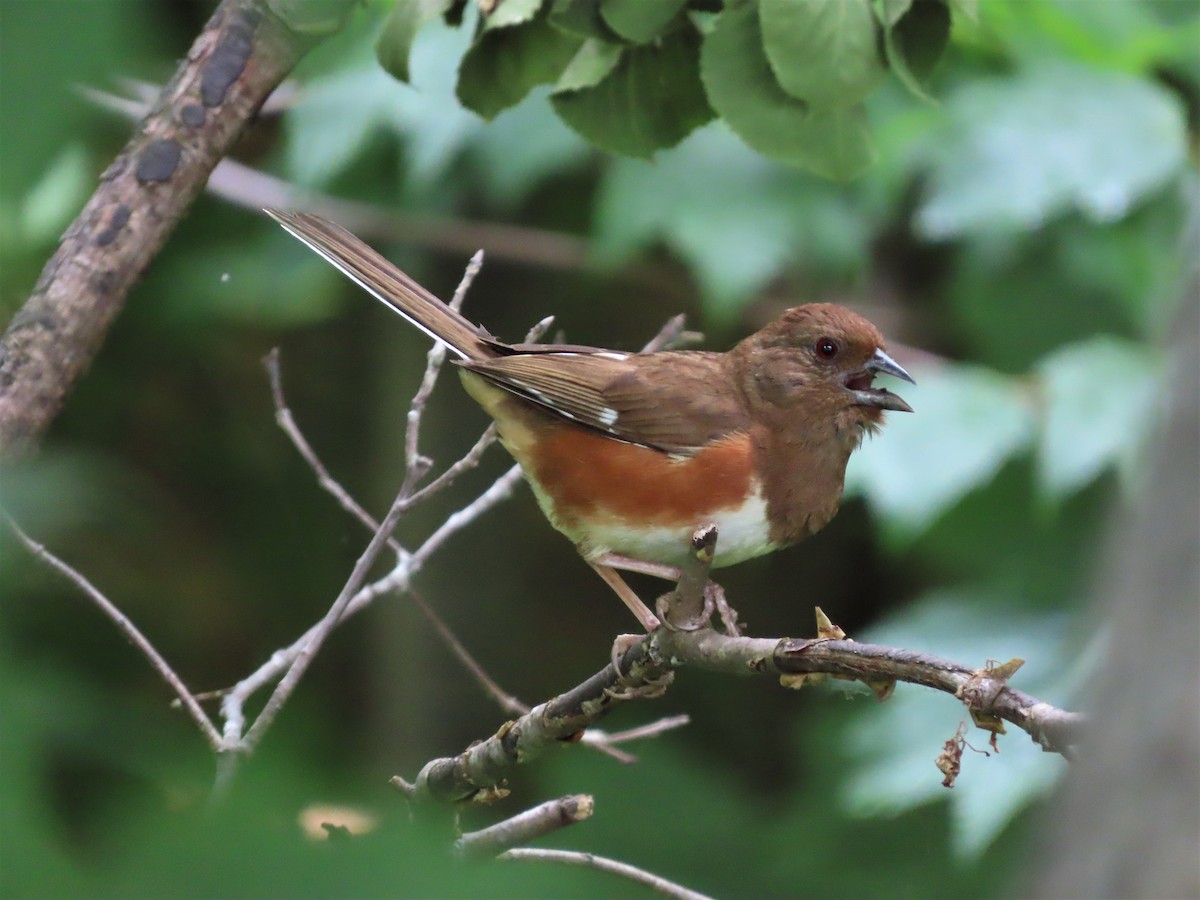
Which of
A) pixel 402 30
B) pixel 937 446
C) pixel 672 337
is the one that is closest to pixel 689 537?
pixel 672 337

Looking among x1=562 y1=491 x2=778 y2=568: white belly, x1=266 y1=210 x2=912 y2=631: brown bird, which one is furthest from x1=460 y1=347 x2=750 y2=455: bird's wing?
x1=562 y1=491 x2=778 y2=568: white belly

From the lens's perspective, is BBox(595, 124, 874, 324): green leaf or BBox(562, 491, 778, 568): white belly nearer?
BBox(562, 491, 778, 568): white belly

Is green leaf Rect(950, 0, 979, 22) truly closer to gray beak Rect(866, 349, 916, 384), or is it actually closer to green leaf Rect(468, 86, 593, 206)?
gray beak Rect(866, 349, 916, 384)

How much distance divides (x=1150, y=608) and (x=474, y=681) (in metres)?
4.15

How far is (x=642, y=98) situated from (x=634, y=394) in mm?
696

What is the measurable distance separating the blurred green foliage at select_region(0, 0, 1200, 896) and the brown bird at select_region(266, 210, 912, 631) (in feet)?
1.55

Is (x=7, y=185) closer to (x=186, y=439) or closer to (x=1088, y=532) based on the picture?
(x=1088, y=532)

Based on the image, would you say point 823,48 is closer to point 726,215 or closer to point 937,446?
point 937,446

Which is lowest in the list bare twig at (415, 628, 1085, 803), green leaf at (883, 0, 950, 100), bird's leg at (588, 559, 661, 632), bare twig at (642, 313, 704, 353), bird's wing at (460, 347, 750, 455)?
bare twig at (415, 628, 1085, 803)

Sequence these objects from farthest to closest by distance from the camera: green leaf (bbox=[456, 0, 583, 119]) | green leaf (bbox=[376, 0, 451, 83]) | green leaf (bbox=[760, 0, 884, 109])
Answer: green leaf (bbox=[456, 0, 583, 119]), green leaf (bbox=[376, 0, 451, 83]), green leaf (bbox=[760, 0, 884, 109])

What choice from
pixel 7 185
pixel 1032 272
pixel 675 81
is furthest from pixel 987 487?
Result: pixel 7 185

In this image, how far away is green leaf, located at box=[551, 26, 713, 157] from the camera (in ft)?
7.22

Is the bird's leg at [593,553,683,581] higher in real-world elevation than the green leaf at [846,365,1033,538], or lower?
lower

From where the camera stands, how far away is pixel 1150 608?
574mm
